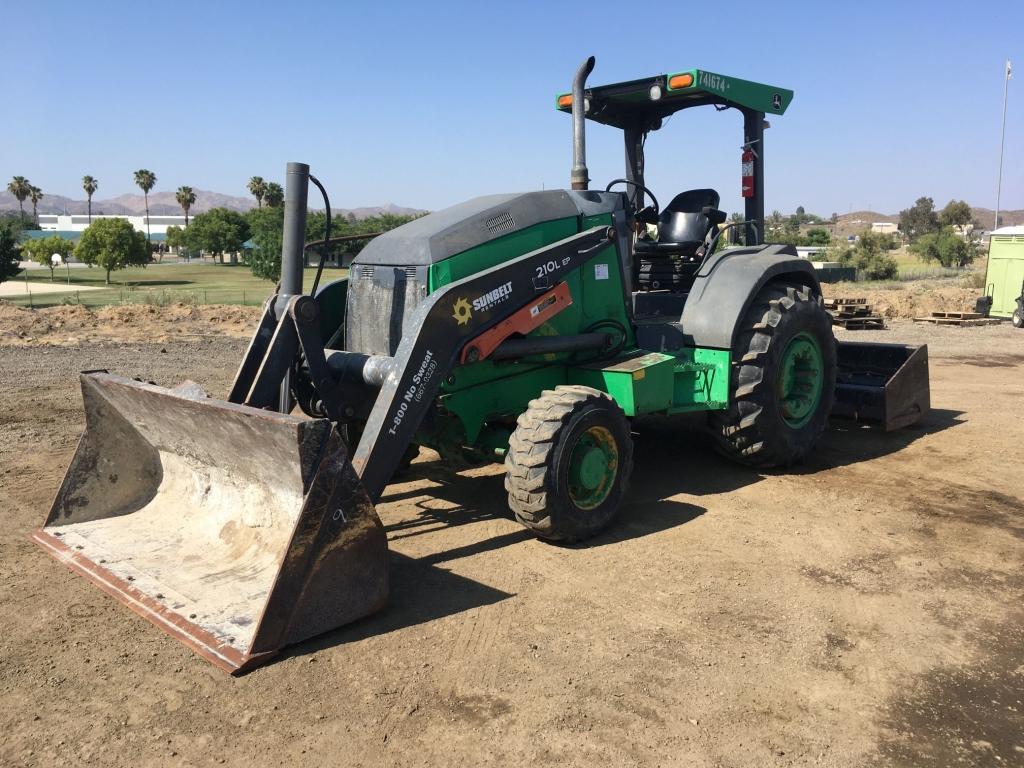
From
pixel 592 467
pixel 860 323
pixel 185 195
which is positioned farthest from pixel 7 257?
pixel 185 195

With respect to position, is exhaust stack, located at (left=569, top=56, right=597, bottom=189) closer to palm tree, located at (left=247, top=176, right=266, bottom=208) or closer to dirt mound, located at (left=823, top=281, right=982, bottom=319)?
dirt mound, located at (left=823, top=281, right=982, bottom=319)

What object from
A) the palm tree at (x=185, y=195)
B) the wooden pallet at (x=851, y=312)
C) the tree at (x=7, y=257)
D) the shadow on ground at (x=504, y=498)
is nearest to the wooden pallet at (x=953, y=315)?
the wooden pallet at (x=851, y=312)

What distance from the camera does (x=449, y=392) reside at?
17.6 feet

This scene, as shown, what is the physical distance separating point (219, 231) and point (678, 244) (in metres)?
84.4

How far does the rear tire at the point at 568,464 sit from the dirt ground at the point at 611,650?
0.23 metres

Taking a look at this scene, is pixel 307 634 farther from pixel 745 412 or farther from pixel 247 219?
pixel 247 219

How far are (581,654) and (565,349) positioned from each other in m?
2.44

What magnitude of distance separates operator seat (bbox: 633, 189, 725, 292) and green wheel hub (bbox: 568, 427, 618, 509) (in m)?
2.54

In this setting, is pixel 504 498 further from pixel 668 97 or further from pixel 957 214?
pixel 957 214

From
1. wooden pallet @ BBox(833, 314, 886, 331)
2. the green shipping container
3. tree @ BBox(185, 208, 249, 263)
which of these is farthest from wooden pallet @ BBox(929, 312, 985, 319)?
tree @ BBox(185, 208, 249, 263)

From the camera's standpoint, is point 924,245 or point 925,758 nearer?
point 925,758

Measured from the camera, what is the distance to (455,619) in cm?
432

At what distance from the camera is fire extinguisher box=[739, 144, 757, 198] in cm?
743

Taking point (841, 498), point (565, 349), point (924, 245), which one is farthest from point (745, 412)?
point (924, 245)
